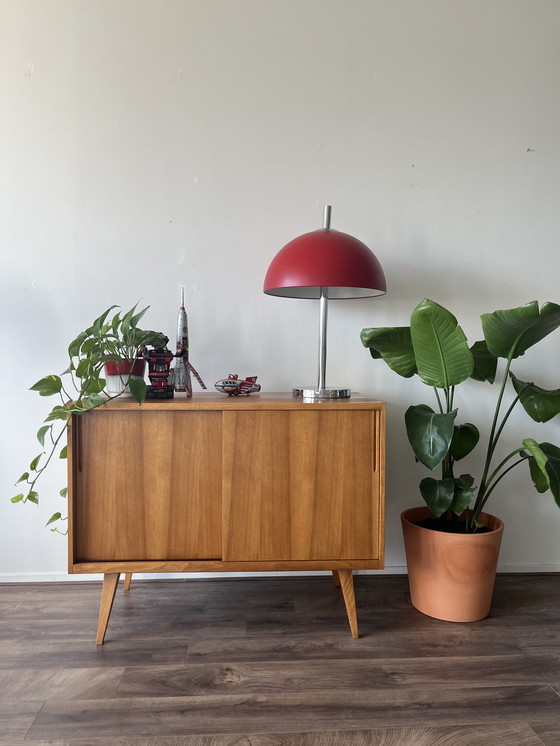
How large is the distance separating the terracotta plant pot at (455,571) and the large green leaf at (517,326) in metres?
0.62

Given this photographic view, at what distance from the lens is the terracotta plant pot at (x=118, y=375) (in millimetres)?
1602

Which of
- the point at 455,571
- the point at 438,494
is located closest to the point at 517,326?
the point at 438,494

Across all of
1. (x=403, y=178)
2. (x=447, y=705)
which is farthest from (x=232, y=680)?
(x=403, y=178)

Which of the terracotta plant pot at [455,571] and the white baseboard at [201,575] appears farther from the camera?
the white baseboard at [201,575]

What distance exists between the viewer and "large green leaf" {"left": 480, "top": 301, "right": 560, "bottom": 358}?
1604mm

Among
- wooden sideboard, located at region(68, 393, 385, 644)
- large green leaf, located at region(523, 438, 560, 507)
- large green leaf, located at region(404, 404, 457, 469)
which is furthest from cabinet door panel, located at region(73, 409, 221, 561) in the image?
large green leaf, located at region(523, 438, 560, 507)

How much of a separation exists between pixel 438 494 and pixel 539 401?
0.51m

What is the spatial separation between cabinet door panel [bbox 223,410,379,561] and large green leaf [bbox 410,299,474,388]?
25 centimetres

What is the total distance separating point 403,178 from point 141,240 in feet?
3.52

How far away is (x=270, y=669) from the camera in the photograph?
57.3 inches

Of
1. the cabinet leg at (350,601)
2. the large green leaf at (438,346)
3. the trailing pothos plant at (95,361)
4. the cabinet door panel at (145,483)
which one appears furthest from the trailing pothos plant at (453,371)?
the trailing pothos plant at (95,361)

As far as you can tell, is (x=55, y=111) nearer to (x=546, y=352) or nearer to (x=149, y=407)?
(x=149, y=407)

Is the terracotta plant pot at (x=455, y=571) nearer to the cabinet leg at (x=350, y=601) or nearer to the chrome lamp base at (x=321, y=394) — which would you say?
the cabinet leg at (x=350, y=601)

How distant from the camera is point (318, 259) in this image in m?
1.65
